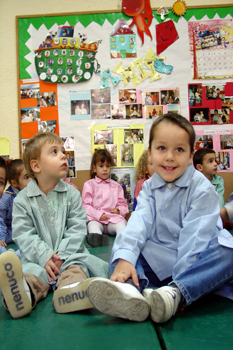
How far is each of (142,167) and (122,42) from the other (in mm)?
1026

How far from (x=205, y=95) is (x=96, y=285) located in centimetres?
197

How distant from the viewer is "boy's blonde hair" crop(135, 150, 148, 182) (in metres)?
2.15

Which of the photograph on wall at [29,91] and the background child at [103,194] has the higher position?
the photograph on wall at [29,91]

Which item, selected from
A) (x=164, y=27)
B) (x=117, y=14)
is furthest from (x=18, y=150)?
(x=164, y=27)

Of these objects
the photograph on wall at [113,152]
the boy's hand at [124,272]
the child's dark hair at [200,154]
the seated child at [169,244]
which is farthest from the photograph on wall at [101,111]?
the boy's hand at [124,272]

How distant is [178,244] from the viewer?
88 centimetres

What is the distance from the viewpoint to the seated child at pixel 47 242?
2.49ft

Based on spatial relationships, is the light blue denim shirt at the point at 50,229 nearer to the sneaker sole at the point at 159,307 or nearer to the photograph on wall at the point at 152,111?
the sneaker sole at the point at 159,307

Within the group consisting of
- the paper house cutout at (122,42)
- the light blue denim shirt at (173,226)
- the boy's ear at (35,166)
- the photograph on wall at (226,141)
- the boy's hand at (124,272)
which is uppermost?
the paper house cutout at (122,42)

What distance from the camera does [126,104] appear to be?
2.24 metres

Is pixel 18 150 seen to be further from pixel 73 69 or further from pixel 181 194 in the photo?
pixel 181 194

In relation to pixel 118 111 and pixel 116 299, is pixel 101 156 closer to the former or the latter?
pixel 118 111

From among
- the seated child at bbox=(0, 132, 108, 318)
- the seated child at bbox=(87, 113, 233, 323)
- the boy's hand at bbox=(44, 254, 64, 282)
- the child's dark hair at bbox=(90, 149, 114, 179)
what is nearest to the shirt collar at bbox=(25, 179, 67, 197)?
the seated child at bbox=(0, 132, 108, 318)

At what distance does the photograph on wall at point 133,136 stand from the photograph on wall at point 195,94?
0.48m
